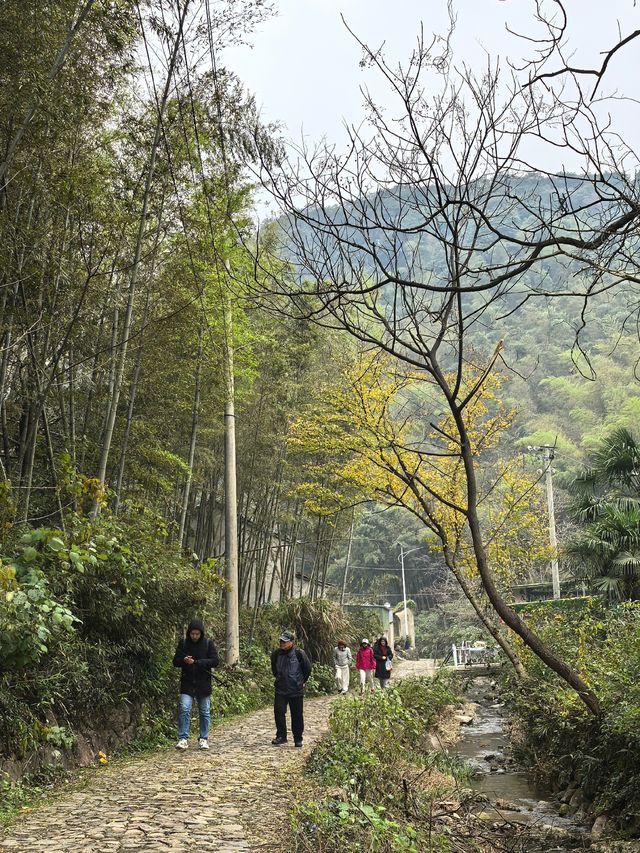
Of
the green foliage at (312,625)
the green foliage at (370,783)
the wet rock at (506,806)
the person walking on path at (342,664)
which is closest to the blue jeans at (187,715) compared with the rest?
the green foliage at (370,783)

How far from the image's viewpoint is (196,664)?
8266 mm

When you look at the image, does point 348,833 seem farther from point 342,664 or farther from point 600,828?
point 342,664

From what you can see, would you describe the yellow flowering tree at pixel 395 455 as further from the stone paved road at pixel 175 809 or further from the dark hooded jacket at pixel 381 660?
the stone paved road at pixel 175 809

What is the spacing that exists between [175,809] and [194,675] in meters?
2.95

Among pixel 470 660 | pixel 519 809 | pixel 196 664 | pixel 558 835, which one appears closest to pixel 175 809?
pixel 196 664

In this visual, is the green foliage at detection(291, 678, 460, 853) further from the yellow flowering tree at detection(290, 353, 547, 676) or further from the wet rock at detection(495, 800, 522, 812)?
the yellow flowering tree at detection(290, 353, 547, 676)

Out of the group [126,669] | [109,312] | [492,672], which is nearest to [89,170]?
[109,312]

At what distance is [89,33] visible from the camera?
7.72m

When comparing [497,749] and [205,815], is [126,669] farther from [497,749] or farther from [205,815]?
[497,749]

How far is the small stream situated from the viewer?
6727 millimetres

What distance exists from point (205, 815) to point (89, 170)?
20.7 ft

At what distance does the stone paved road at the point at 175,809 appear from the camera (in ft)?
→ 15.0

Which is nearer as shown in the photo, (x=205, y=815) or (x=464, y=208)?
(x=205, y=815)

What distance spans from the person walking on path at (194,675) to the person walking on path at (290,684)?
0.75 metres
